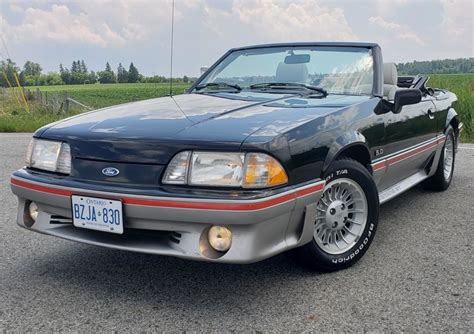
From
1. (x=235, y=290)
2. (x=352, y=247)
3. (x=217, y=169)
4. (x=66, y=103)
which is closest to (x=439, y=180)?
(x=352, y=247)

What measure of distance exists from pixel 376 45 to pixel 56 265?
277 centimetres

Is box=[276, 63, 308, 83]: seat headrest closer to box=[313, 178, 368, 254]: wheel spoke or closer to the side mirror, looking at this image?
the side mirror

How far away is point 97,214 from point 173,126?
0.57 meters

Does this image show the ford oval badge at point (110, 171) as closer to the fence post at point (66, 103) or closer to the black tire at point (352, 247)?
the black tire at point (352, 247)

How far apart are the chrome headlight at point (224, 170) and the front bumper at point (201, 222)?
98 millimetres

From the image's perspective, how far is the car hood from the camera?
7.78 feet

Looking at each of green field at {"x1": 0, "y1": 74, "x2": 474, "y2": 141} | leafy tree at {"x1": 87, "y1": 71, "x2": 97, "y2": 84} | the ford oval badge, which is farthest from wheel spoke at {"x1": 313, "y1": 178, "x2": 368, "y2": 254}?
leafy tree at {"x1": 87, "y1": 71, "x2": 97, "y2": 84}

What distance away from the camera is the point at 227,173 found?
2.30 metres

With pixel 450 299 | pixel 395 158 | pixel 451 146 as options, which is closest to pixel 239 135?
pixel 450 299

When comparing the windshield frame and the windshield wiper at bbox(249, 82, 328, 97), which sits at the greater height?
the windshield frame

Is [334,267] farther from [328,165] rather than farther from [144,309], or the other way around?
[144,309]

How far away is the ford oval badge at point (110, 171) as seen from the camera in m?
→ 2.42

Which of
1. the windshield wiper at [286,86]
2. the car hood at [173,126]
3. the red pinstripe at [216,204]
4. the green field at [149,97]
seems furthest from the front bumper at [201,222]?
the green field at [149,97]

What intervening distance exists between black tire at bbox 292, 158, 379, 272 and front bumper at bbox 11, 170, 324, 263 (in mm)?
179
